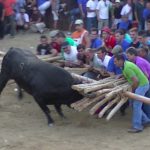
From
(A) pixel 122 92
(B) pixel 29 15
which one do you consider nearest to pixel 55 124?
(A) pixel 122 92

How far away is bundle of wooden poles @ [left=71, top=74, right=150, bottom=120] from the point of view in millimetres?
10141

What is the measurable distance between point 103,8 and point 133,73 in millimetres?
7702

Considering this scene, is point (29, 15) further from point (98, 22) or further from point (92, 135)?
point (92, 135)

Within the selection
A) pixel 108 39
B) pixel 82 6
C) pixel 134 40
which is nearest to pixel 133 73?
pixel 134 40

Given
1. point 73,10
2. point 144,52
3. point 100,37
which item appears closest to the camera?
point 144,52

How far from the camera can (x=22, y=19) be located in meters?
19.4

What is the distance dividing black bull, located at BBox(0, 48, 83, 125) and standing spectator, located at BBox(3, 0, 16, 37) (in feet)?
23.9

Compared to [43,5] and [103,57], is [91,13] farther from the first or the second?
[103,57]

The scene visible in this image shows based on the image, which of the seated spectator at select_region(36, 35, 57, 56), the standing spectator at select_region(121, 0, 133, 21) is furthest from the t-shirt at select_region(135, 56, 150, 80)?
the standing spectator at select_region(121, 0, 133, 21)

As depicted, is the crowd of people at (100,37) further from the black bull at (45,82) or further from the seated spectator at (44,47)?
the black bull at (45,82)

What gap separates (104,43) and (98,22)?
490cm

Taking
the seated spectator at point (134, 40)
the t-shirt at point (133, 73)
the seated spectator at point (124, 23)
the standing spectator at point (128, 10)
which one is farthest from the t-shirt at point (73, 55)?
the standing spectator at point (128, 10)

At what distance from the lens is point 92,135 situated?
34.1ft

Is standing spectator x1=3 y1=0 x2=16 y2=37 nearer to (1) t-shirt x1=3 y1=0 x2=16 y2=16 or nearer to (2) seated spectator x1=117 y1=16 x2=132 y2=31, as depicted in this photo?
(1) t-shirt x1=3 y1=0 x2=16 y2=16
